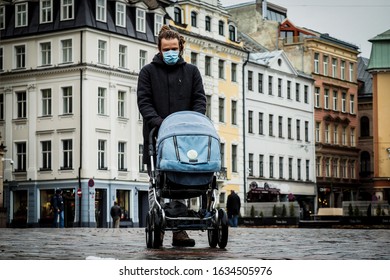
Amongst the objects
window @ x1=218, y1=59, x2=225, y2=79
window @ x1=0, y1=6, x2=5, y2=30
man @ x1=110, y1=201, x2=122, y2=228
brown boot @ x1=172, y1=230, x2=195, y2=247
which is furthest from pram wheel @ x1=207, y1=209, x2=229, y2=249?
window @ x1=218, y1=59, x2=225, y2=79

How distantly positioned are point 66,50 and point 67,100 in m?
2.13

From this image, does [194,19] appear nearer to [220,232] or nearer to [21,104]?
[21,104]

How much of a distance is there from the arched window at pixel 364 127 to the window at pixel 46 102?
2981 millimetres

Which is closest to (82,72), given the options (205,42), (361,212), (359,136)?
(359,136)

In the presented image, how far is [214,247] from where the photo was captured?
319 inches

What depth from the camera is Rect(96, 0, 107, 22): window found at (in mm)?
16203

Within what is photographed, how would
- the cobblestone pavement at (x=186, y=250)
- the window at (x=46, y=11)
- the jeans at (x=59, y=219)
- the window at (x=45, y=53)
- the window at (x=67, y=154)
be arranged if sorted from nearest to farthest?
the cobblestone pavement at (x=186, y=250) → the jeans at (x=59, y=219) → the window at (x=45, y=53) → the window at (x=67, y=154) → the window at (x=46, y=11)

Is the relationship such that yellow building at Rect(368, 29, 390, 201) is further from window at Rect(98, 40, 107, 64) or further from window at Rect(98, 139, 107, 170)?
window at Rect(98, 40, 107, 64)

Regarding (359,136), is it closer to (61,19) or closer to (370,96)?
(370,96)

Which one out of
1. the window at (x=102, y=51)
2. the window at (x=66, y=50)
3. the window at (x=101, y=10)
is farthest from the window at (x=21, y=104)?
the window at (x=102, y=51)

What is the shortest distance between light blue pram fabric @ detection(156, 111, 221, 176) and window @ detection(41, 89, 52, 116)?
3372 mm

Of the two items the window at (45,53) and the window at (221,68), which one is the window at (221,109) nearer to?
the window at (221,68)

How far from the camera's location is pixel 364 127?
39.4 ft

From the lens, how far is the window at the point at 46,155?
1116 cm
